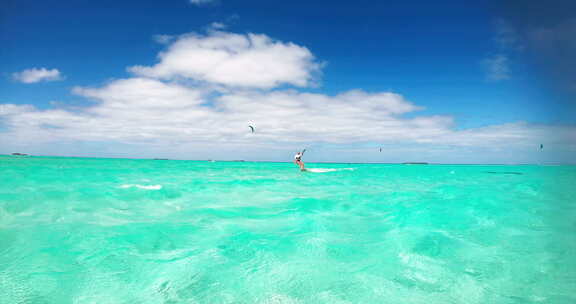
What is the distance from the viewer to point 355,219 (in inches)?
406

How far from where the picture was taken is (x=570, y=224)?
33.3 feet

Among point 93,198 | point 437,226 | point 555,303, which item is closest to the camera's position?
point 555,303

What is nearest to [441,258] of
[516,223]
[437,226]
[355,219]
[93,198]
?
[437,226]

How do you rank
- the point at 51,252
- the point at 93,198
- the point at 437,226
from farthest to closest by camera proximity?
the point at 93,198 < the point at 437,226 < the point at 51,252

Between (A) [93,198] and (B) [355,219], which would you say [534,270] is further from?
(A) [93,198]

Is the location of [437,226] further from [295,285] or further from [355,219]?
[295,285]

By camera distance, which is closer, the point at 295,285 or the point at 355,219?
the point at 295,285

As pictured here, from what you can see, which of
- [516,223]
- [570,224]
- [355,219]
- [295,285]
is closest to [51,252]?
[295,285]

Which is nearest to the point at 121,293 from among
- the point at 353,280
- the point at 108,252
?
the point at 108,252

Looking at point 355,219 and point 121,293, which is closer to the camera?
point 121,293

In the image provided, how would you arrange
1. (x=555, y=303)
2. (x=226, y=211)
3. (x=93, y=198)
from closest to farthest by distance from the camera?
(x=555, y=303) < (x=226, y=211) < (x=93, y=198)

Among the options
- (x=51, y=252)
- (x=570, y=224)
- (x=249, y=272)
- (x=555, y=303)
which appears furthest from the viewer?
(x=570, y=224)

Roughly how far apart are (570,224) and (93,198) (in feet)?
65.1

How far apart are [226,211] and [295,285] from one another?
6.86m
